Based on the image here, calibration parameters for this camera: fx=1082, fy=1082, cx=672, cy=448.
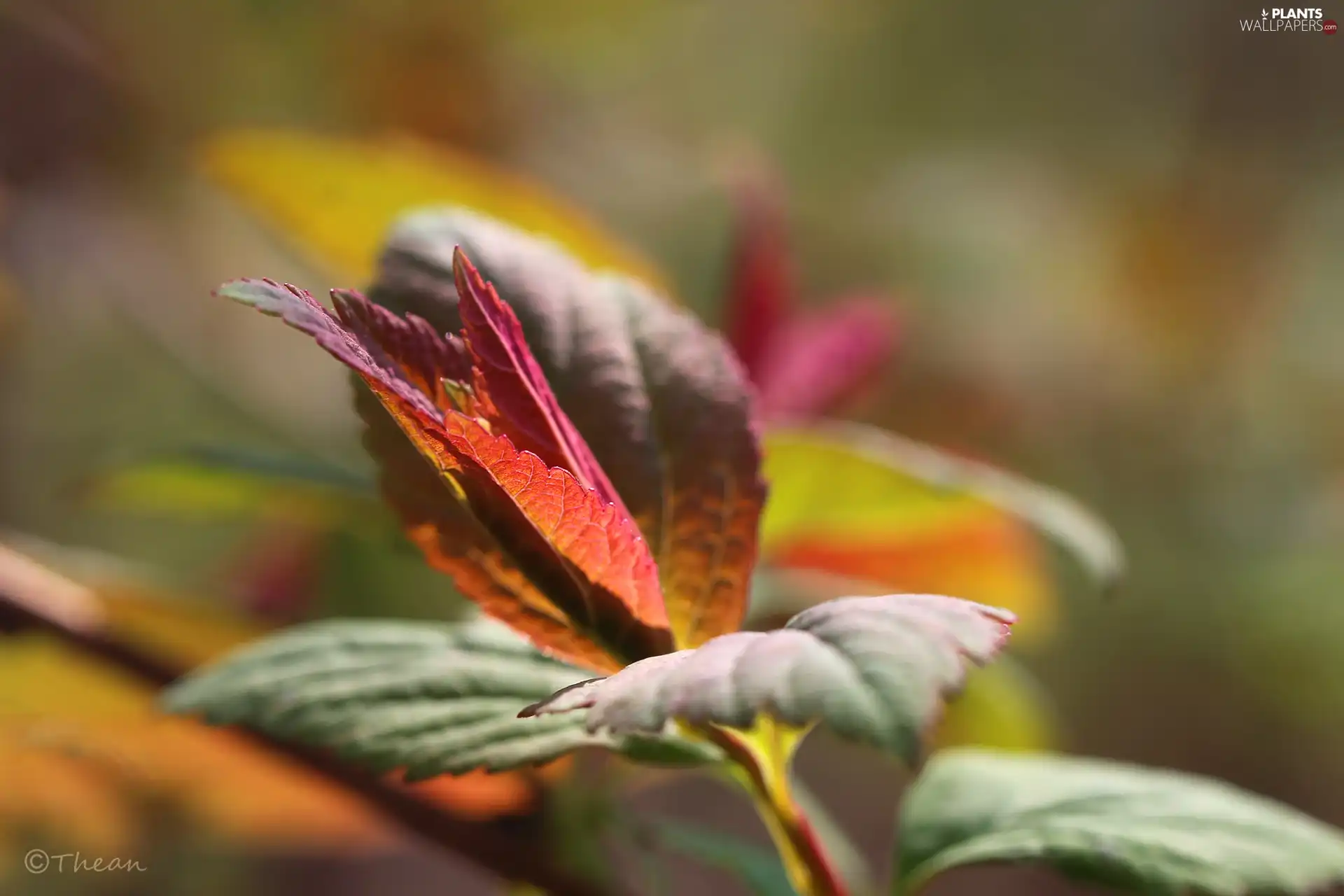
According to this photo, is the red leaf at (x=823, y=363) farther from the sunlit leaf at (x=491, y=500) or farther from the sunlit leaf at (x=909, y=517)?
the sunlit leaf at (x=491, y=500)

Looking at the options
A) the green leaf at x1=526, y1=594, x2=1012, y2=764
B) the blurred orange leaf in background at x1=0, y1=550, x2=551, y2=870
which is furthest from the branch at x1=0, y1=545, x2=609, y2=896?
the green leaf at x1=526, y1=594, x2=1012, y2=764

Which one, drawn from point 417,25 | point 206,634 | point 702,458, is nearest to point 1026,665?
point 417,25

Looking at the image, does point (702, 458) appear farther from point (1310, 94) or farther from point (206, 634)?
point (1310, 94)

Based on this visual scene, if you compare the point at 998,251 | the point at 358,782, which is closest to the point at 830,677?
the point at 358,782

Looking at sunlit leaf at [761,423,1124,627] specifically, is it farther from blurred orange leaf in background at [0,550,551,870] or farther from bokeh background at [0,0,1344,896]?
bokeh background at [0,0,1344,896]

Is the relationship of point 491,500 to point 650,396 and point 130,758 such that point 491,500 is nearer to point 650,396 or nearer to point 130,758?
point 650,396

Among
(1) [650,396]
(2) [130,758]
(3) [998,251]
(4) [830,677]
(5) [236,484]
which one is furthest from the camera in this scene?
(3) [998,251]
